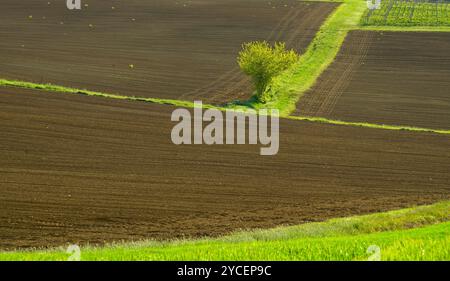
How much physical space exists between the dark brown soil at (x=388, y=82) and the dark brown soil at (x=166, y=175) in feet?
18.9

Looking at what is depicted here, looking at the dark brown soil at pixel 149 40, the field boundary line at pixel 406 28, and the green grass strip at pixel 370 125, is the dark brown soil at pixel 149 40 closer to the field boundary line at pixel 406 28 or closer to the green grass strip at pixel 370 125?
the field boundary line at pixel 406 28

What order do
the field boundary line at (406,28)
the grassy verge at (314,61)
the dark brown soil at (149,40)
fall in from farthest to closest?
the field boundary line at (406,28), the dark brown soil at (149,40), the grassy verge at (314,61)

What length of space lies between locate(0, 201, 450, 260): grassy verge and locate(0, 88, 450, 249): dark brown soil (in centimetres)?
263

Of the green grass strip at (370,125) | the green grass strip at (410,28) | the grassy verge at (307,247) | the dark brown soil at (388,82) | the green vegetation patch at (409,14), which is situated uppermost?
the green vegetation patch at (409,14)

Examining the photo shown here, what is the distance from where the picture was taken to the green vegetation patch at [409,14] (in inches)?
3132

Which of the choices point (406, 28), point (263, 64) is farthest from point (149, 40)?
point (406, 28)

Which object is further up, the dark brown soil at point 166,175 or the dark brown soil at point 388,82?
the dark brown soil at point 388,82

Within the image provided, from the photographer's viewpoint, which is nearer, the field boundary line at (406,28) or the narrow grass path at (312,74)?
the narrow grass path at (312,74)

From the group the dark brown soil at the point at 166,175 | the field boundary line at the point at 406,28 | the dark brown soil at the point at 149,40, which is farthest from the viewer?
the field boundary line at the point at 406,28

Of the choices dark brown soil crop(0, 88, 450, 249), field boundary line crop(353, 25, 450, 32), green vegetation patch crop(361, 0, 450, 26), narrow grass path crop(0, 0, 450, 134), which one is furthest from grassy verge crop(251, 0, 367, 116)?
dark brown soil crop(0, 88, 450, 249)

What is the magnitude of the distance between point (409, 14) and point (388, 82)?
3141 cm

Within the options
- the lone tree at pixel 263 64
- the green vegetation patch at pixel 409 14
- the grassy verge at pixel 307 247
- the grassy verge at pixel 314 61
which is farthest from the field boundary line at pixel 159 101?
the green vegetation patch at pixel 409 14
